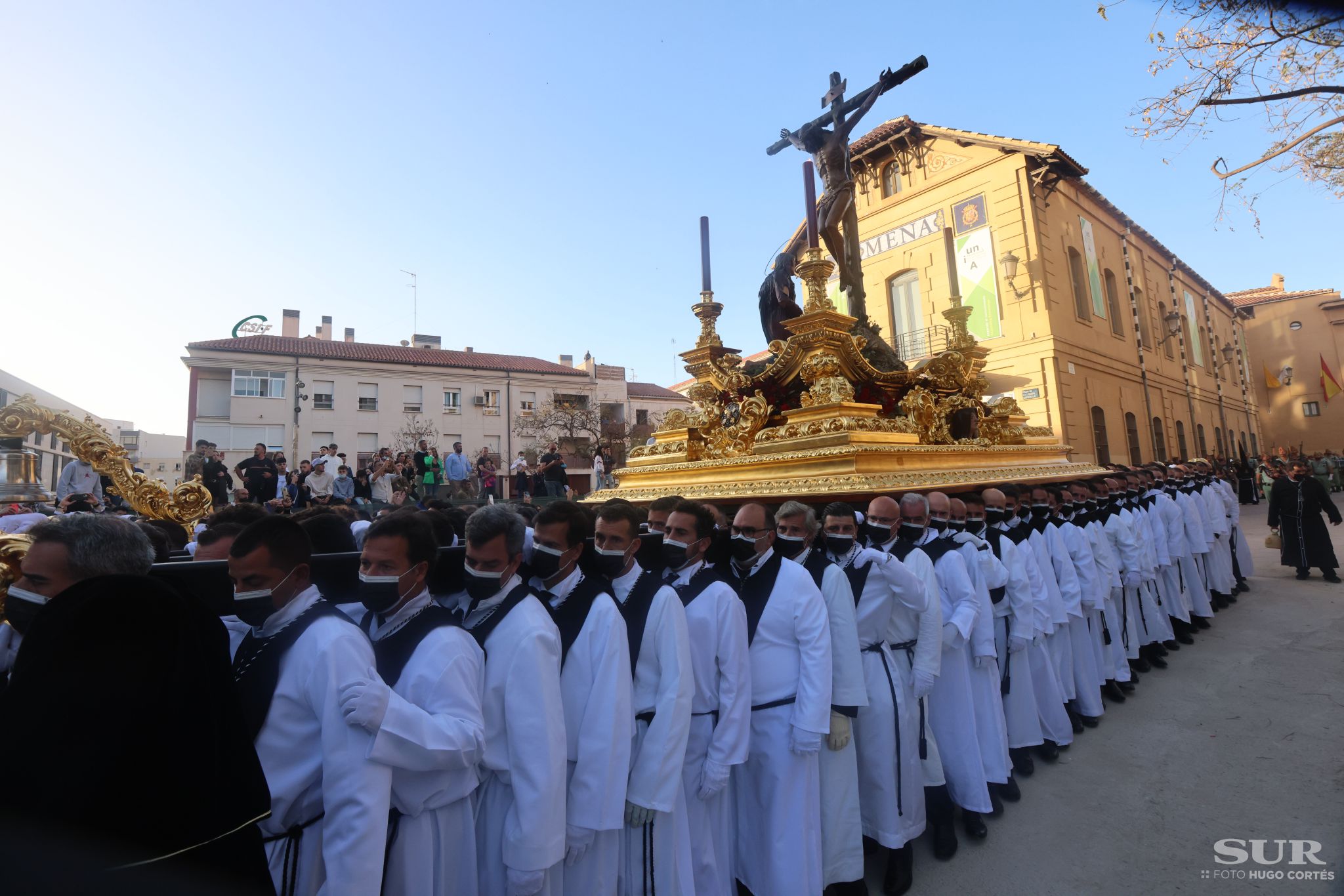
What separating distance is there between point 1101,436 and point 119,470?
60.2 feet

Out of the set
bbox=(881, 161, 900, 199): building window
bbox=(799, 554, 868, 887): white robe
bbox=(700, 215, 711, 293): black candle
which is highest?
bbox=(881, 161, 900, 199): building window

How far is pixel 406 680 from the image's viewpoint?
79.8 inches

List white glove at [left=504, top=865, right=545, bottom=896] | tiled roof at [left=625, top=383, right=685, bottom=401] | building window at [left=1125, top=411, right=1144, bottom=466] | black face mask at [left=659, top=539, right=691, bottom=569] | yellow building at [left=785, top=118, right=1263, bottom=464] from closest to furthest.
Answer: white glove at [left=504, top=865, right=545, bottom=896] < black face mask at [left=659, top=539, right=691, bottom=569] < yellow building at [left=785, top=118, right=1263, bottom=464] < building window at [left=1125, top=411, right=1144, bottom=466] < tiled roof at [left=625, top=383, right=685, bottom=401]

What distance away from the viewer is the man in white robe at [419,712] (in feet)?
5.96

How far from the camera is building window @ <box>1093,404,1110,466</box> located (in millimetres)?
15320

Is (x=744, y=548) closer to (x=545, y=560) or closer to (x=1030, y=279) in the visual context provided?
(x=545, y=560)

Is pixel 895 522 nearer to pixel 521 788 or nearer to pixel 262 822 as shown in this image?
pixel 521 788

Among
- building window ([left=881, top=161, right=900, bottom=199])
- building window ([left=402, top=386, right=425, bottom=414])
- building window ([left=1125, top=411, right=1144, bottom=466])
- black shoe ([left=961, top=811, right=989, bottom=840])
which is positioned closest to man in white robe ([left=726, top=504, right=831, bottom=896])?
black shoe ([left=961, top=811, right=989, bottom=840])

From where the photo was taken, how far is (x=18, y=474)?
14.5 feet

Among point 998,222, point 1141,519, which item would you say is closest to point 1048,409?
point 998,222

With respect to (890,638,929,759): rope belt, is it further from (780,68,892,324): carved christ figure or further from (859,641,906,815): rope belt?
(780,68,892,324): carved christ figure

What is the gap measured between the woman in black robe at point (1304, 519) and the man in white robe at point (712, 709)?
10.4 meters

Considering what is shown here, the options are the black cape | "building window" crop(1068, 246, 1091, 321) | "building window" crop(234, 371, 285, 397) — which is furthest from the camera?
"building window" crop(234, 371, 285, 397)

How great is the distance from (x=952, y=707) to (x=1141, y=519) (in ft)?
13.3
